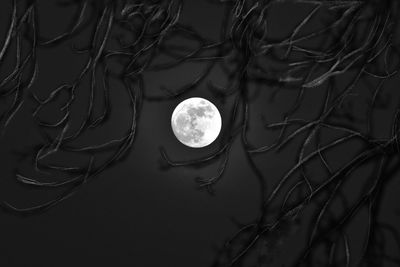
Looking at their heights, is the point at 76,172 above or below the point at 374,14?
below

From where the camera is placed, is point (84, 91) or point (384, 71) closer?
point (384, 71)

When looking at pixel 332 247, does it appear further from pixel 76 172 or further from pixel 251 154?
pixel 76 172

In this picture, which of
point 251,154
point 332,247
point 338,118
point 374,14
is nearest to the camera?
point 332,247

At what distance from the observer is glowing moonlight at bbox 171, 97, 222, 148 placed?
2383 millimetres

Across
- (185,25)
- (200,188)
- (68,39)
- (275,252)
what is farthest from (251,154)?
(68,39)

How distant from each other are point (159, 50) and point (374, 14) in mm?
935

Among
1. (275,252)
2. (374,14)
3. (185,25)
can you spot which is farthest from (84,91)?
(374,14)

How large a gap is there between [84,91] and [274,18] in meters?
0.93

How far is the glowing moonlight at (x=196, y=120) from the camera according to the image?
7.82 ft

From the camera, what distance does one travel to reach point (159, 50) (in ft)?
7.79

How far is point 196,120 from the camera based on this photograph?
8.25 feet

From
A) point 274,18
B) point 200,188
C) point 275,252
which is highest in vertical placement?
point 274,18

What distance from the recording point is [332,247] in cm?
177

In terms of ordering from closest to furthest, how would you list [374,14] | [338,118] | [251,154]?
1. [374,14]
2. [338,118]
3. [251,154]
